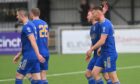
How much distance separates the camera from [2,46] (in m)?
26.4

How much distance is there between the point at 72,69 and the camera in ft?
62.0

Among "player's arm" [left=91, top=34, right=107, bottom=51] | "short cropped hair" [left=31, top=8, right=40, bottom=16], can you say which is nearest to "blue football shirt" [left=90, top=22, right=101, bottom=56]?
"player's arm" [left=91, top=34, right=107, bottom=51]

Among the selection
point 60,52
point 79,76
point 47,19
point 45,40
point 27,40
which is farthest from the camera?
point 47,19

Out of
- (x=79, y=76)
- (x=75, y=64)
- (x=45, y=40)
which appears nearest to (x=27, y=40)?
(x=45, y=40)

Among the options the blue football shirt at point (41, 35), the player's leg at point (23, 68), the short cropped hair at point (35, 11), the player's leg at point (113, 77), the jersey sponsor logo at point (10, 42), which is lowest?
the jersey sponsor logo at point (10, 42)

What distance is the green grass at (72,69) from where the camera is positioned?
1562cm

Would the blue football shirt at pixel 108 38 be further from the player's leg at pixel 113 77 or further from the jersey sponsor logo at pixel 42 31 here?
the jersey sponsor logo at pixel 42 31

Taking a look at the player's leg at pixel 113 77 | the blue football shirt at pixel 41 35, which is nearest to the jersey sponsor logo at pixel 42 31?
the blue football shirt at pixel 41 35

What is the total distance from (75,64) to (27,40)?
31.4ft

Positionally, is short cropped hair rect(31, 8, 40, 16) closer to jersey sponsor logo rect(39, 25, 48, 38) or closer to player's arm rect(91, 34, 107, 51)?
jersey sponsor logo rect(39, 25, 48, 38)

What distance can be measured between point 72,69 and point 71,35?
7064mm

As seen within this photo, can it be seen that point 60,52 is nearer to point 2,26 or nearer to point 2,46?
point 2,46

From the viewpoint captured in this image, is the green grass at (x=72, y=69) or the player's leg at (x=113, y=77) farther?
the green grass at (x=72, y=69)

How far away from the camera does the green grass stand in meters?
15.6
